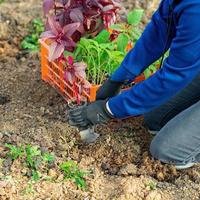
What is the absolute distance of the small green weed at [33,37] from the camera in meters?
4.14

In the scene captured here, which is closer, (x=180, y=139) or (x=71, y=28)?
(x=180, y=139)

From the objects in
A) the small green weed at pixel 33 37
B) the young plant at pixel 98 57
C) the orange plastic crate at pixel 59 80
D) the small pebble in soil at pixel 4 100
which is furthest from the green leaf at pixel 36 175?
the small green weed at pixel 33 37

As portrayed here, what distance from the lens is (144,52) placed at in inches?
121

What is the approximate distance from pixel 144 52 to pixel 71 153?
647mm

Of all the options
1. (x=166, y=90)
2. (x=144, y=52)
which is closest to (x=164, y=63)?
(x=166, y=90)

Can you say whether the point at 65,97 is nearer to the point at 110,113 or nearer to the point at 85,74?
the point at 85,74

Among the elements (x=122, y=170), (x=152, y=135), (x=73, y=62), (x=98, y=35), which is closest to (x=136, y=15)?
(x=98, y=35)

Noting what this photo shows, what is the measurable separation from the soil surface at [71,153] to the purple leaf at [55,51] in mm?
385

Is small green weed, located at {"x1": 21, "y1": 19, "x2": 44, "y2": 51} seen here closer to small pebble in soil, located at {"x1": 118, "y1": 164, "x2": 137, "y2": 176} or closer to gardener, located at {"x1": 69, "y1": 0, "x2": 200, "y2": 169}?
gardener, located at {"x1": 69, "y1": 0, "x2": 200, "y2": 169}

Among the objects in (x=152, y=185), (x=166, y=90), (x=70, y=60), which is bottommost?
(x=152, y=185)

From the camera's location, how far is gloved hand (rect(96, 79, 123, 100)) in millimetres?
3137

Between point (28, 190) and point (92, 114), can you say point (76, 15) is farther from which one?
point (28, 190)

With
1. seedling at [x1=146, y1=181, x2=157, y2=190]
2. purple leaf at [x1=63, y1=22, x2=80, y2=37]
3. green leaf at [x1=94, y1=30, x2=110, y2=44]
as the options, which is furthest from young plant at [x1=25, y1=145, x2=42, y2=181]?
green leaf at [x1=94, y1=30, x2=110, y2=44]

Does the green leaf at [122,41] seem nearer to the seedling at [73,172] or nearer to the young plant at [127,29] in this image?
the young plant at [127,29]
